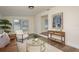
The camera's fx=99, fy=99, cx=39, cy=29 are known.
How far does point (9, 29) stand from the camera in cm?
195

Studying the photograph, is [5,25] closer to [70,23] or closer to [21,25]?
[21,25]

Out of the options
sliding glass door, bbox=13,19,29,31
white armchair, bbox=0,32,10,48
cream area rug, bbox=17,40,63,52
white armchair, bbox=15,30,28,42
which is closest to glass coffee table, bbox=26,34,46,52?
cream area rug, bbox=17,40,63,52

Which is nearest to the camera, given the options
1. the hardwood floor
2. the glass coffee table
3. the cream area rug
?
the hardwood floor

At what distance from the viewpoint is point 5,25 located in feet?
6.25

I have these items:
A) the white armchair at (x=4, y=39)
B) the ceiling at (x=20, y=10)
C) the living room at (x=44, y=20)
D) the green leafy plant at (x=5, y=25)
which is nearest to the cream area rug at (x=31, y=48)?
the living room at (x=44, y=20)

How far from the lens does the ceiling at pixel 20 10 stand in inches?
70.7

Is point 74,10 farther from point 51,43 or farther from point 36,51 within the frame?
point 36,51

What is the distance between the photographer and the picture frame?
79.4 inches

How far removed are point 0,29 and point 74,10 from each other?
1417 mm

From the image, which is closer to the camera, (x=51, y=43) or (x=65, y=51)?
(x=65, y=51)

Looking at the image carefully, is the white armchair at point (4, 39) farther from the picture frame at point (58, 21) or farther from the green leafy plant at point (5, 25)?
the picture frame at point (58, 21)

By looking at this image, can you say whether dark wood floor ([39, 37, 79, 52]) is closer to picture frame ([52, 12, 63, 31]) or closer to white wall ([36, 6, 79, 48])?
white wall ([36, 6, 79, 48])
